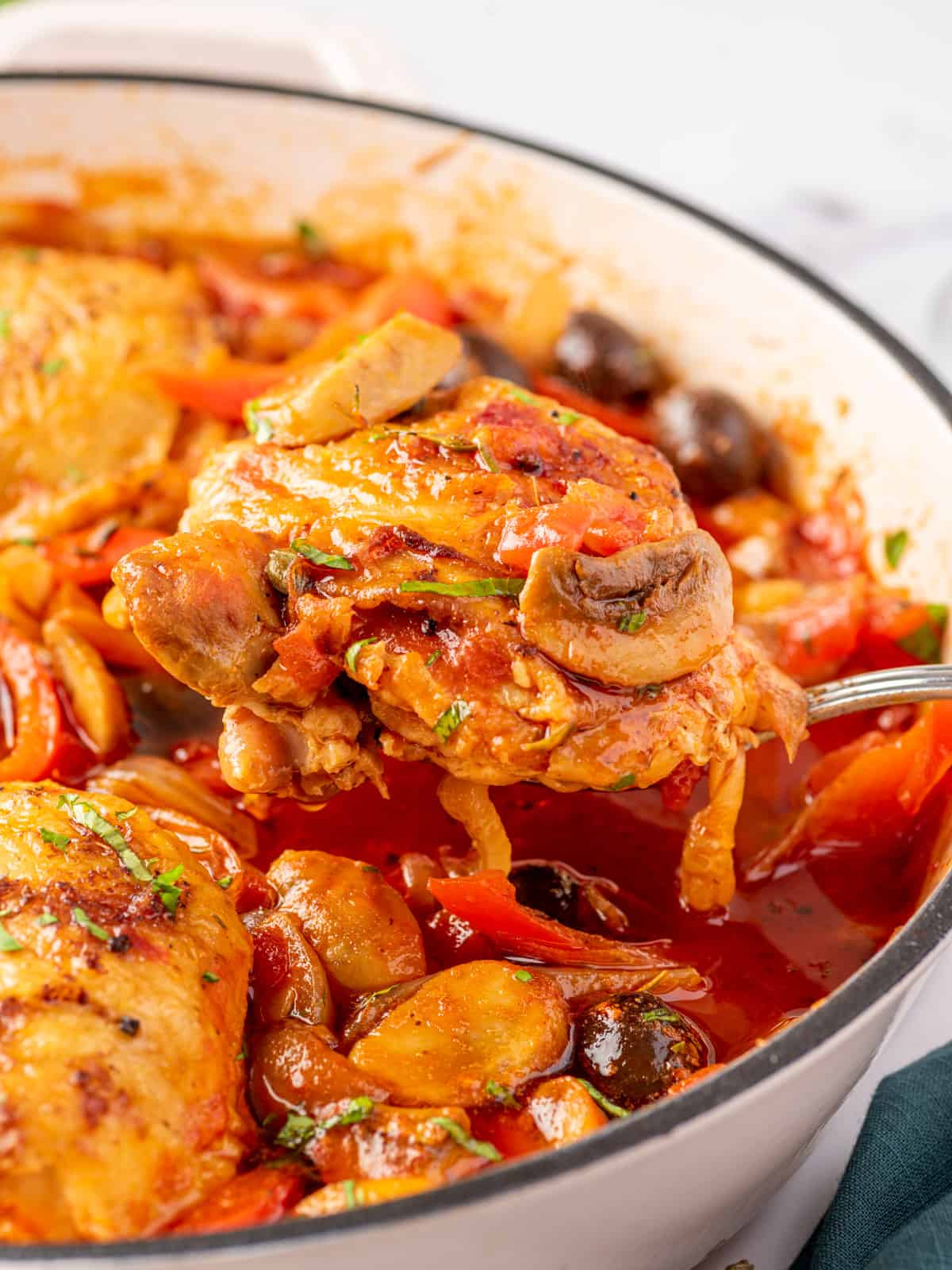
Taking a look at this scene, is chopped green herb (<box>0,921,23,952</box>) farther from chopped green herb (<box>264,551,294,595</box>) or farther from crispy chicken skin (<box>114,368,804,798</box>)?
chopped green herb (<box>264,551,294,595</box>)

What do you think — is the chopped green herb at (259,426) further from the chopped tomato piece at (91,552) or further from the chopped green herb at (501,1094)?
the chopped green herb at (501,1094)

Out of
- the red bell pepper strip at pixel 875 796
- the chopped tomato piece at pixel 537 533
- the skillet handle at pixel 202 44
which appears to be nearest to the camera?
the chopped tomato piece at pixel 537 533

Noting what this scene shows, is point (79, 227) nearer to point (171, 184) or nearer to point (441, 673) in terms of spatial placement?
point (171, 184)

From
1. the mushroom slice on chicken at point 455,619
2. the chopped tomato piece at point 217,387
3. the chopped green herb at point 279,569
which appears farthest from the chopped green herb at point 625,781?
the chopped tomato piece at point 217,387

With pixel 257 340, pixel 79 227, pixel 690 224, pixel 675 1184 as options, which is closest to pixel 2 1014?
pixel 675 1184

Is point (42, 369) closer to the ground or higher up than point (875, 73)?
closer to the ground

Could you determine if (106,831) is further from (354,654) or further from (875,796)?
(875,796)
